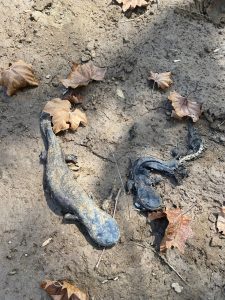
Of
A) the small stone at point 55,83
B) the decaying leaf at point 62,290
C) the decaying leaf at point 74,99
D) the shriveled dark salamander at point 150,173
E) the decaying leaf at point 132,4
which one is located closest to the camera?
the decaying leaf at point 62,290

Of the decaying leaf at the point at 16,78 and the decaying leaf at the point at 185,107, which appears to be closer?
the decaying leaf at the point at 185,107

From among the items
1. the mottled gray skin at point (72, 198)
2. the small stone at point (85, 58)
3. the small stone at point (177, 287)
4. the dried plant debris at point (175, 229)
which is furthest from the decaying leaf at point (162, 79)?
the small stone at point (177, 287)

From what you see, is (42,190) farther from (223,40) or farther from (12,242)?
(223,40)

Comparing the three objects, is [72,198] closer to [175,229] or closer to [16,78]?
[175,229]

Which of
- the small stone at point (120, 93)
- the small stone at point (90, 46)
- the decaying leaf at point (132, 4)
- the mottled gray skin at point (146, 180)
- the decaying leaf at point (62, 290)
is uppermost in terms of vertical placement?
the decaying leaf at point (132, 4)

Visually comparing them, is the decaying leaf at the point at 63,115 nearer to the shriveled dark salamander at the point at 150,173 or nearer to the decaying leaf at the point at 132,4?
Answer: the shriveled dark salamander at the point at 150,173

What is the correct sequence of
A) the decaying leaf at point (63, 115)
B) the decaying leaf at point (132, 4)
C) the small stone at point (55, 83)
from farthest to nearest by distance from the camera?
the decaying leaf at point (132, 4) < the small stone at point (55, 83) < the decaying leaf at point (63, 115)
